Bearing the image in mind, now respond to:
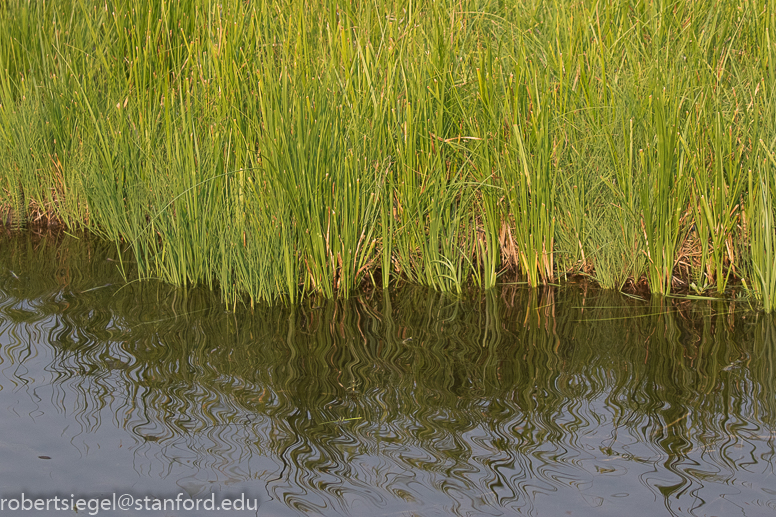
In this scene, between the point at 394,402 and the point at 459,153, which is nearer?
the point at 394,402

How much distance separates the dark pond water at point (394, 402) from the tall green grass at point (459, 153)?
0.72 feet

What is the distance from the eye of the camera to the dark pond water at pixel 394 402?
2.25 metres

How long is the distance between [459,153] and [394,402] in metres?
1.49

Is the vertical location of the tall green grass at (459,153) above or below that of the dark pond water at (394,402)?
above

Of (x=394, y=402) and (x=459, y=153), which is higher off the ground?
(x=459, y=153)

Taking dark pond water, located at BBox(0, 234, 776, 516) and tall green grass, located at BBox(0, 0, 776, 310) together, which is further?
tall green grass, located at BBox(0, 0, 776, 310)

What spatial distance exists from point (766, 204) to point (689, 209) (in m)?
0.37

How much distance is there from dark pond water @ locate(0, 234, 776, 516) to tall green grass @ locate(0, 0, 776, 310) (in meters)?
0.22

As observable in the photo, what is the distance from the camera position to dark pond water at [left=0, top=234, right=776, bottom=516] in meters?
2.25

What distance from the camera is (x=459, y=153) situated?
375cm

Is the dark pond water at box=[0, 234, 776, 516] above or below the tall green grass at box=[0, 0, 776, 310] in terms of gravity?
below

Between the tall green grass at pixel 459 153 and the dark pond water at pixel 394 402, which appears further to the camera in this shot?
the tall green grass at pixel 459 153

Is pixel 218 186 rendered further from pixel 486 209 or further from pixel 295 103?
pixel 486 209

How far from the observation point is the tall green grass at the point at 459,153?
11.1 ft
